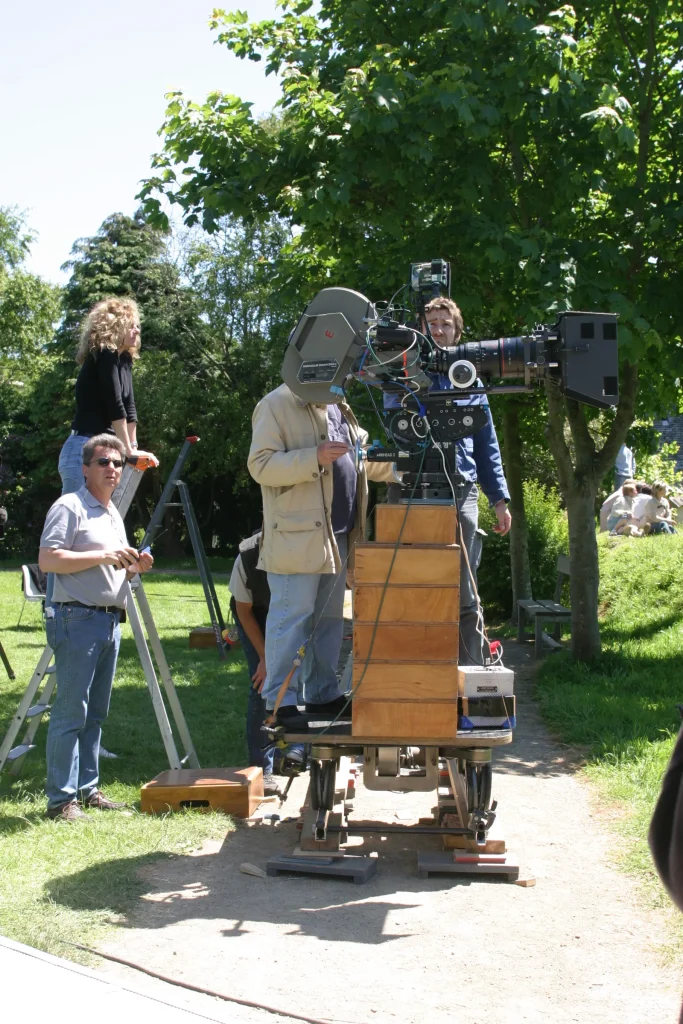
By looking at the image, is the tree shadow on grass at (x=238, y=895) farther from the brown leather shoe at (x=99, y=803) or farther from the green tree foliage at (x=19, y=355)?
the green tree foliage at (x=19, y=355)

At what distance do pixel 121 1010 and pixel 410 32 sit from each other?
27.9ft

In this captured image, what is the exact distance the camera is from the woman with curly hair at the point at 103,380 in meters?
5.85

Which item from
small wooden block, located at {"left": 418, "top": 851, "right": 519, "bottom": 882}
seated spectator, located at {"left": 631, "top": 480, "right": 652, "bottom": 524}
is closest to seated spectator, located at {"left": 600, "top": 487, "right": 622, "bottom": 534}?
seated spectator, located at {"left": 631, "top": 480, "right": 652, "bottom": 524}

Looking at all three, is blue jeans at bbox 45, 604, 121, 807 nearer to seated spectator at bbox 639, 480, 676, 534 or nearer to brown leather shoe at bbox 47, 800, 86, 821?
brown leather shoe at bbox 47, 800, 86, 821

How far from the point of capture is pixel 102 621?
5402 millimetres

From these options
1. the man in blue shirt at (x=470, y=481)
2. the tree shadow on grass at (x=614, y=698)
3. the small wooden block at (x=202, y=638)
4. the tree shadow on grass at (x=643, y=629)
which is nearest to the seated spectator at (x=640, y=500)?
the tree shadow on grass at (x=643, y=629)

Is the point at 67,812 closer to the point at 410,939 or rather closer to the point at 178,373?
the point at 410,939

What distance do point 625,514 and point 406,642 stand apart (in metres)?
14.1

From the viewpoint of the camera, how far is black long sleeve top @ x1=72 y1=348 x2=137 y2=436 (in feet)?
19.2

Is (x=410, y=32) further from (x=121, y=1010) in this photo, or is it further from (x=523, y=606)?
(x=121, y=1010)

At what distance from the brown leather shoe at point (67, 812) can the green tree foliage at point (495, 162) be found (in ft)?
15.3

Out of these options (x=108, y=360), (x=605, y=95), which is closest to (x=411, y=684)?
(x=108, y=360)

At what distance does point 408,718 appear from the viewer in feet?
14.6

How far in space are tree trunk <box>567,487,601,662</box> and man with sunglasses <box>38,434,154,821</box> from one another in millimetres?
4993
